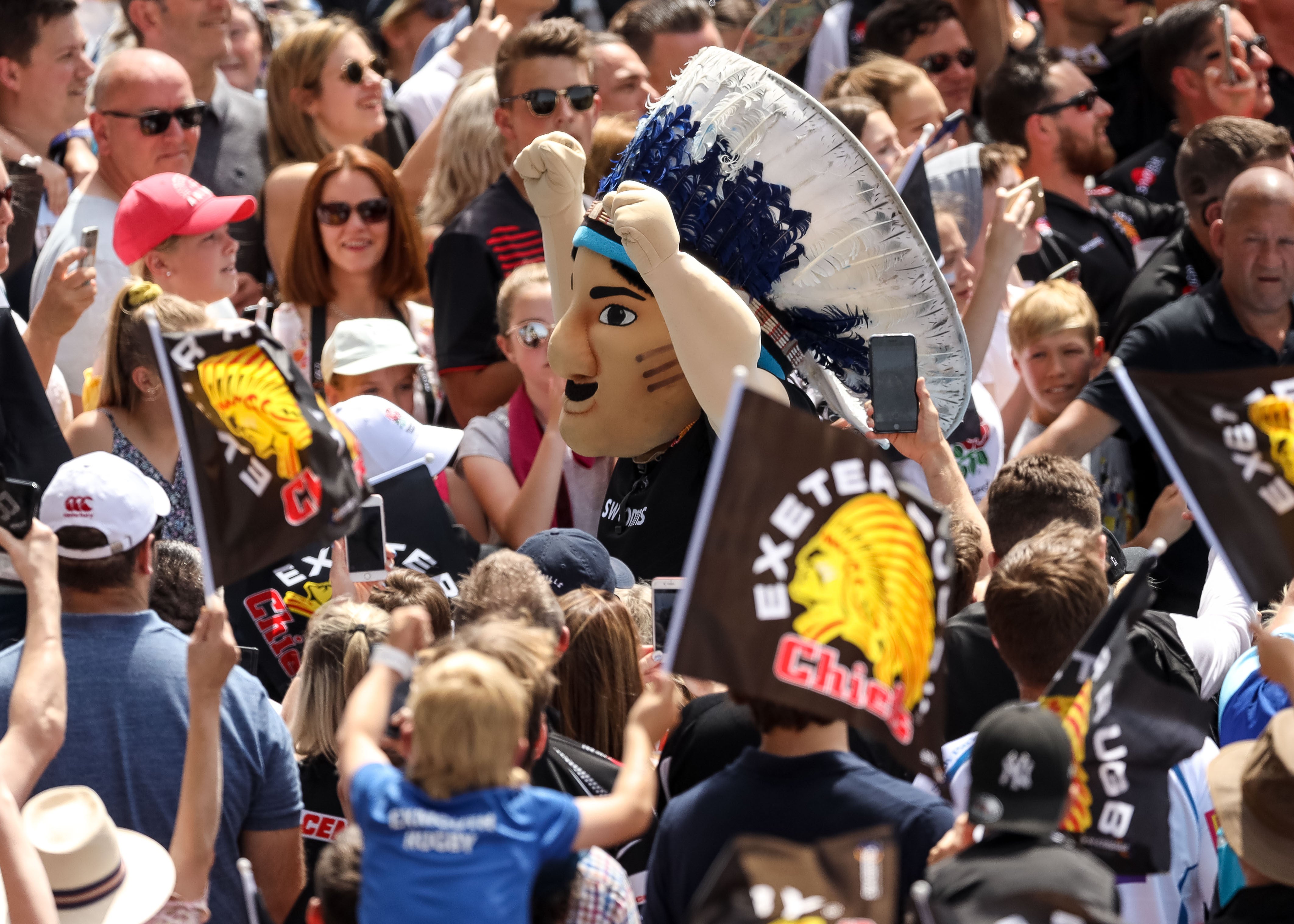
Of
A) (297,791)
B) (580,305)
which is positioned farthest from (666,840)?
(580,305)

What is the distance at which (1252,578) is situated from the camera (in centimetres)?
261

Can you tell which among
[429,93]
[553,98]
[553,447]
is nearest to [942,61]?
[429,93]

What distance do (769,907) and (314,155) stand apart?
469 cm

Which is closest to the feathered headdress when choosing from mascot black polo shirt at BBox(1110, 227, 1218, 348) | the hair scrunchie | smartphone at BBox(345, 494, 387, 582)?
smartphone at BBox(345, 494, 387, 582)

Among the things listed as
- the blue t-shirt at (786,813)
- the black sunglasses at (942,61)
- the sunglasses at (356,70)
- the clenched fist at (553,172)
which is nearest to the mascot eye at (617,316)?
the clenched fist at (553,172)

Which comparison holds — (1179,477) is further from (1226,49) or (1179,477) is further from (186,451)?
(1226,49)

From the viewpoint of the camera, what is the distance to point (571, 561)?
11.9 ft

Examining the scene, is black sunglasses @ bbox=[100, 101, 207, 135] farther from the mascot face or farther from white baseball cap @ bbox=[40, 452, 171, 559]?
white baseball cap @ bbox=[40, 452, 171, 559]

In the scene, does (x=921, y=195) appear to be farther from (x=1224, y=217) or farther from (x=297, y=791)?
(x=297, y=791)

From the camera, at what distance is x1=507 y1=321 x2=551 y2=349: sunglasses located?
4945mm

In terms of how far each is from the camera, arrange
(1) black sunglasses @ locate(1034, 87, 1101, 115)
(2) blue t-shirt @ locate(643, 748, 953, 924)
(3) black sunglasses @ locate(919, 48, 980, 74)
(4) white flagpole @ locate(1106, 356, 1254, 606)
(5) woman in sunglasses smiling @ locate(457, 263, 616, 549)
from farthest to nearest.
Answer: (3) black sunglasses @ locate(919, 48, 980, 74), (1) black sunglasses @ locate(1034, 87, 1101, 115), (5) woman in sunglasses smiling @ locate(457, 263, 616, 549), (4) white flagpole @ locate(1106, 356, 1254, 606), (2) blue t-shirt @ locate(643, 748, 953, 924)

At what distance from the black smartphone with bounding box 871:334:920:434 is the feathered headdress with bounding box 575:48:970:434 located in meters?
0.04

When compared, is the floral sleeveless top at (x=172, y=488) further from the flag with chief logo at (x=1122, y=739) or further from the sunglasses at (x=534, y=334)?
the flag with chief logo at (x=1122, y=739)

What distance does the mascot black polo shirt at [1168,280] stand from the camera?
5711mm
